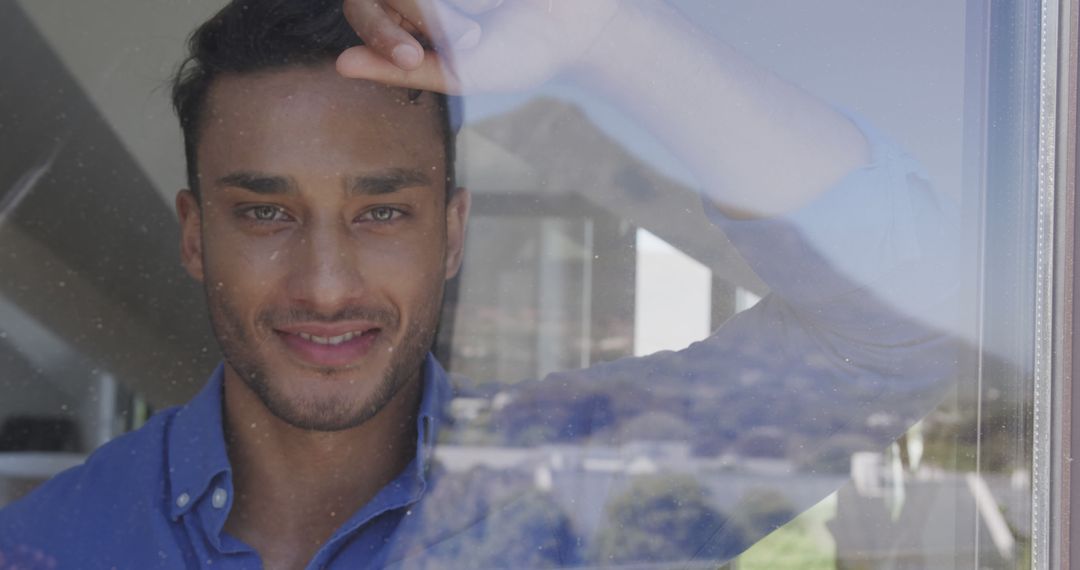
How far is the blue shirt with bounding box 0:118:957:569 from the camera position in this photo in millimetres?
1036

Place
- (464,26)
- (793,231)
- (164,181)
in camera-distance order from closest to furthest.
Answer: (464,26)
(793,231)
(164,181)

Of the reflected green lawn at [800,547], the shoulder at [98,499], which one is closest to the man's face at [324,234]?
the shoulder at [98,499]

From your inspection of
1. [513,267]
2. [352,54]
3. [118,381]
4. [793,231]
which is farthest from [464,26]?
[118,381]

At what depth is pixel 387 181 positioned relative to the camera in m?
1.07

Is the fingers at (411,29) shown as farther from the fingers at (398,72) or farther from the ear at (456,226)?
the ear at (456,226)

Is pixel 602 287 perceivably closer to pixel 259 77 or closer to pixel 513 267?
pixel 513 267

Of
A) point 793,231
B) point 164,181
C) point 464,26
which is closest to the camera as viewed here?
point 464,26

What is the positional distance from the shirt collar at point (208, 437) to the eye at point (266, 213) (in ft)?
0.68

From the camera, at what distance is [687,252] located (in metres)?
1.04

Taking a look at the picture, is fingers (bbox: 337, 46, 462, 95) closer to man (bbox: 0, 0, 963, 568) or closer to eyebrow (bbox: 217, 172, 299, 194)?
man (bbox: 0, 0, 963, 568)

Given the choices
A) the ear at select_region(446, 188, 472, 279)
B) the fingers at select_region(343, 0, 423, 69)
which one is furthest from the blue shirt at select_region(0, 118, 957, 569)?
the fingers at select_region(343, 0, 423, 69)

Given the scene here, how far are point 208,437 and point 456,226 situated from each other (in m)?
0.38

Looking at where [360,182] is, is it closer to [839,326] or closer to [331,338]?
[331,338]

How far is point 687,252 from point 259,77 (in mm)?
470
